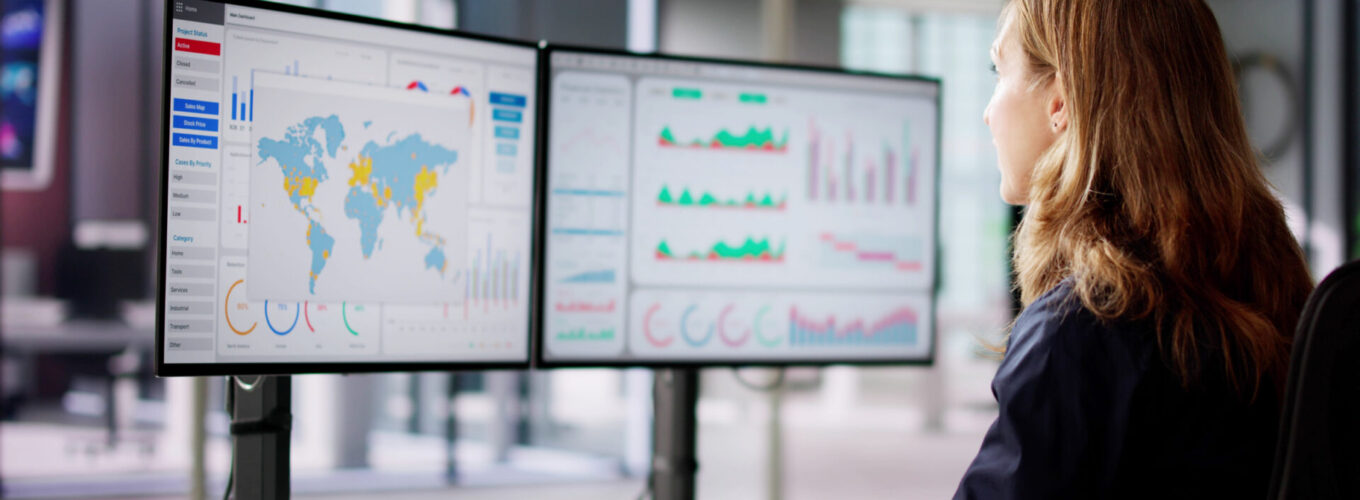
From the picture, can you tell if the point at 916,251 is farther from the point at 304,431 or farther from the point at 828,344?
the point at 304,431

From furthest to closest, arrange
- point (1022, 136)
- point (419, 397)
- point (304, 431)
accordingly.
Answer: point (419, 397) < point (304, 431) < point (1022, 136)

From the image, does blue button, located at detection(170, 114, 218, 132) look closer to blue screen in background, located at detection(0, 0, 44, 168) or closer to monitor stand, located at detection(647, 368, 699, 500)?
monitor stand, located at detection(647, 368, 699, 500)

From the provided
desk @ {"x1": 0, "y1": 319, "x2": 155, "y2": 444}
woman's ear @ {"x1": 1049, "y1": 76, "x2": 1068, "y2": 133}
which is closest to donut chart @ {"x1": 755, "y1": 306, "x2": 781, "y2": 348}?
woman's ear @ {"x1": 1049, "y1": 76, "x2": 1068, "y2": 133}

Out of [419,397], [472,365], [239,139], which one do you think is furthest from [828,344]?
[419,397]

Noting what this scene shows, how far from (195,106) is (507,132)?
437mm

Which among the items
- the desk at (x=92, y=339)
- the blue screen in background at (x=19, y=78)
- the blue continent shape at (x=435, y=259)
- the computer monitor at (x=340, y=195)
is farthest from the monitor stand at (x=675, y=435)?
the blue screen in background at (x=19, y=78)

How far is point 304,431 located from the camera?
3057 mm

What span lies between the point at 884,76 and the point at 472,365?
3.06 feet

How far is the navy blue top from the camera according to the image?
757mm

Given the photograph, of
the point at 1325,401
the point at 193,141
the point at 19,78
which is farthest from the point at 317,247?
the point at 19,78

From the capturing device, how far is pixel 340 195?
117 cm

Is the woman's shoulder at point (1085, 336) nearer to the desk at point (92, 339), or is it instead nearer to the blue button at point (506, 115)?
the blue button at point (506, 115)

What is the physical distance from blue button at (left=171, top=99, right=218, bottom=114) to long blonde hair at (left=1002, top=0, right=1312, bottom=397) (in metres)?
1.07

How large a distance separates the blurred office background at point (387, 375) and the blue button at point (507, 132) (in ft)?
4.24
